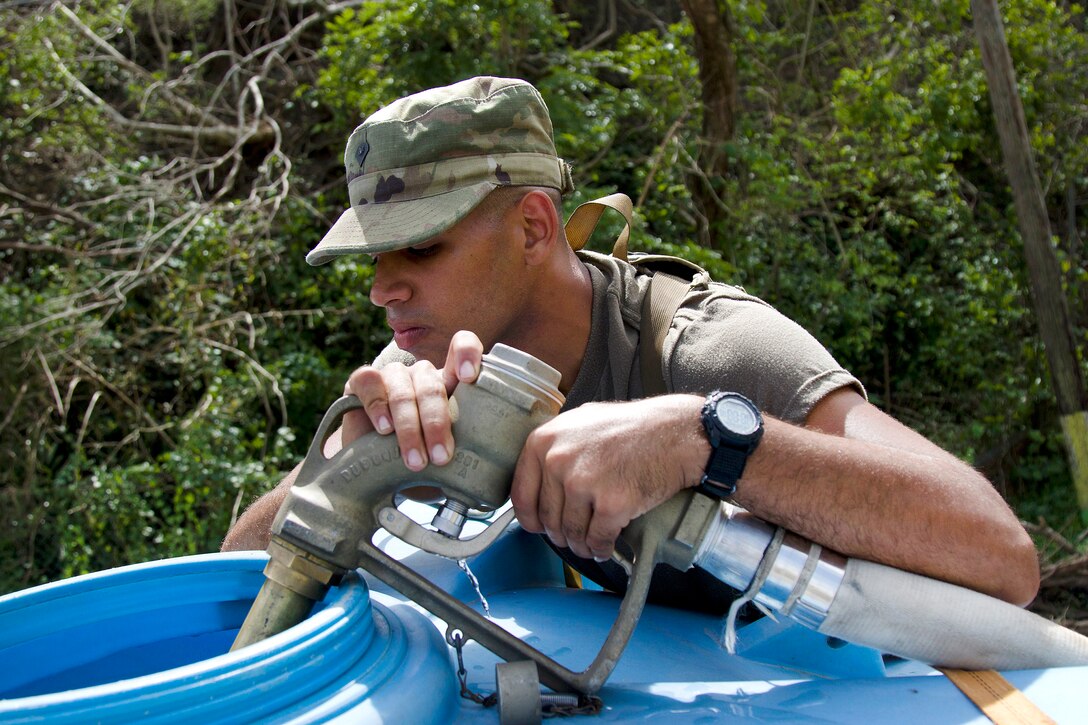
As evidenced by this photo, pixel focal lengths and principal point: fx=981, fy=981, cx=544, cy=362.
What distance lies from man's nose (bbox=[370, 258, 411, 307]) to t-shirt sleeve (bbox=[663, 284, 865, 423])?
1.61ft

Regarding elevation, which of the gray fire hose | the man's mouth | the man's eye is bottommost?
the man's mouth

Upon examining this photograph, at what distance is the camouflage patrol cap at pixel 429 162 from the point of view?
5.69 ft

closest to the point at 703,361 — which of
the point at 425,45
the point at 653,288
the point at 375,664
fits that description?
the point at 653,288

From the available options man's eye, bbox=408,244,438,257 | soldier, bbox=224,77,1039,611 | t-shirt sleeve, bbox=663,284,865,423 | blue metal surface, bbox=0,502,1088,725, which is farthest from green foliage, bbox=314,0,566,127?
blue metal surface, bbox=0,502,1088,725

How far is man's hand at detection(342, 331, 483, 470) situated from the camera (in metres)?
1.10

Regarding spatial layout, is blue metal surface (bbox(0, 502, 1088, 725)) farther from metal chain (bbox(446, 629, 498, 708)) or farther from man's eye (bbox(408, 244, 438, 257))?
man's eye (bbox(408, 244, 438, 257))

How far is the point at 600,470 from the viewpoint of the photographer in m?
1.13

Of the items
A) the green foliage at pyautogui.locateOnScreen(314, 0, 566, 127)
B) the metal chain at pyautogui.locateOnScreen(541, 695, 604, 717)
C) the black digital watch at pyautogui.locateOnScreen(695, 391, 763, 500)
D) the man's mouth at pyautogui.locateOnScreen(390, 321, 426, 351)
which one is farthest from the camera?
the green foliage at pyautogui.locateOnScreen(314, 0, 566, 127)

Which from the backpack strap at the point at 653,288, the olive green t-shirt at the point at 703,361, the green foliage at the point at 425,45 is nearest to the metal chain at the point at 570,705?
the olive green t-shirt at the point at 703,361

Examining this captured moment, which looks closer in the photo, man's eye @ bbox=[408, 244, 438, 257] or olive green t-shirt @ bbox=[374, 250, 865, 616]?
olive green t-shirt @ bbox=[374, 250, 865, 616]

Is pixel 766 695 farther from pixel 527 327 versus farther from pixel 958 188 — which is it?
pixel 958 188

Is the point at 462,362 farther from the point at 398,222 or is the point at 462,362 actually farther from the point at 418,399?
the point at 398,222

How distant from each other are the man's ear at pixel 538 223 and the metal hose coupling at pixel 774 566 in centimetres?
93

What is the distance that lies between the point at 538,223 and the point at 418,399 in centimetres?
88
